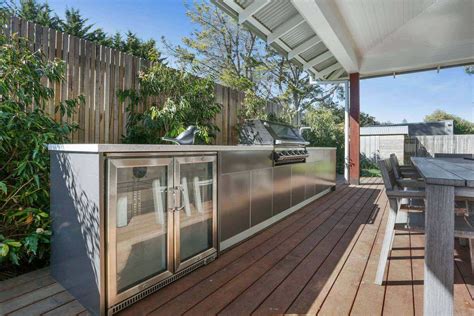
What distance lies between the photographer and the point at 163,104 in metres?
3.10

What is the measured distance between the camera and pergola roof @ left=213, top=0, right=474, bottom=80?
391cm

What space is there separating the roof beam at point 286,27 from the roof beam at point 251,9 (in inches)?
31.3

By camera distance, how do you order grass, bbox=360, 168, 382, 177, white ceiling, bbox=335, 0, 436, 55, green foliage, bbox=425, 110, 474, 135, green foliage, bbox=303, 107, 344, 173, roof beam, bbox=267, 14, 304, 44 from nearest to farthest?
1. white ceiling, bbox=335, 0, 436, 55
2. roof beam, bbox=267, 14, 304, 44
3. green foliage, bbox=303, 107, 344, 173
4. grass, bbox=360, 168, 382, 177
5. green foliage, bbox=425, 110, 474, 135

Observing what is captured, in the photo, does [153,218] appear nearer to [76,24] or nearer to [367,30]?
[367,30]

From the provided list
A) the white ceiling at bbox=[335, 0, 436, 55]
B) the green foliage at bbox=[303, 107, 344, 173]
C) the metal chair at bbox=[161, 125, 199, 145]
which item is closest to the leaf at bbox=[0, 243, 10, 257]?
the metal chair at bbox=[161, 125, 199, 145]

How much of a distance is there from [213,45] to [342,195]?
950 centimetres

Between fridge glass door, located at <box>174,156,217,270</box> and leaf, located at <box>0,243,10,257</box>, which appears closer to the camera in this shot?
leaf, located at <box>0,243,10,257</box>

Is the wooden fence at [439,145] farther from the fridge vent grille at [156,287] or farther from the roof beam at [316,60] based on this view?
the fridge vent grille at [156,287]

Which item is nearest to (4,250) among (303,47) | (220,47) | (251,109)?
(251,109)

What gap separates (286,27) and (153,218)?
12.8 ft

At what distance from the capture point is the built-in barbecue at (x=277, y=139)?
341 cm

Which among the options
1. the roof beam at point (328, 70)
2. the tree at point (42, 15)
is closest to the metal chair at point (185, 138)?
the roof beam at point (328, 70)

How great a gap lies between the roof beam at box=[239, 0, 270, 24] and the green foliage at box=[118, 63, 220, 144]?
55.1 inches

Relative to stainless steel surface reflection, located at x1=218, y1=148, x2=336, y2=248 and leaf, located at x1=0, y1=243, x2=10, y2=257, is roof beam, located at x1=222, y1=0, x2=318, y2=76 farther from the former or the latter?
leaf, located at x1=0, y1=243, x2=10, y2=257
